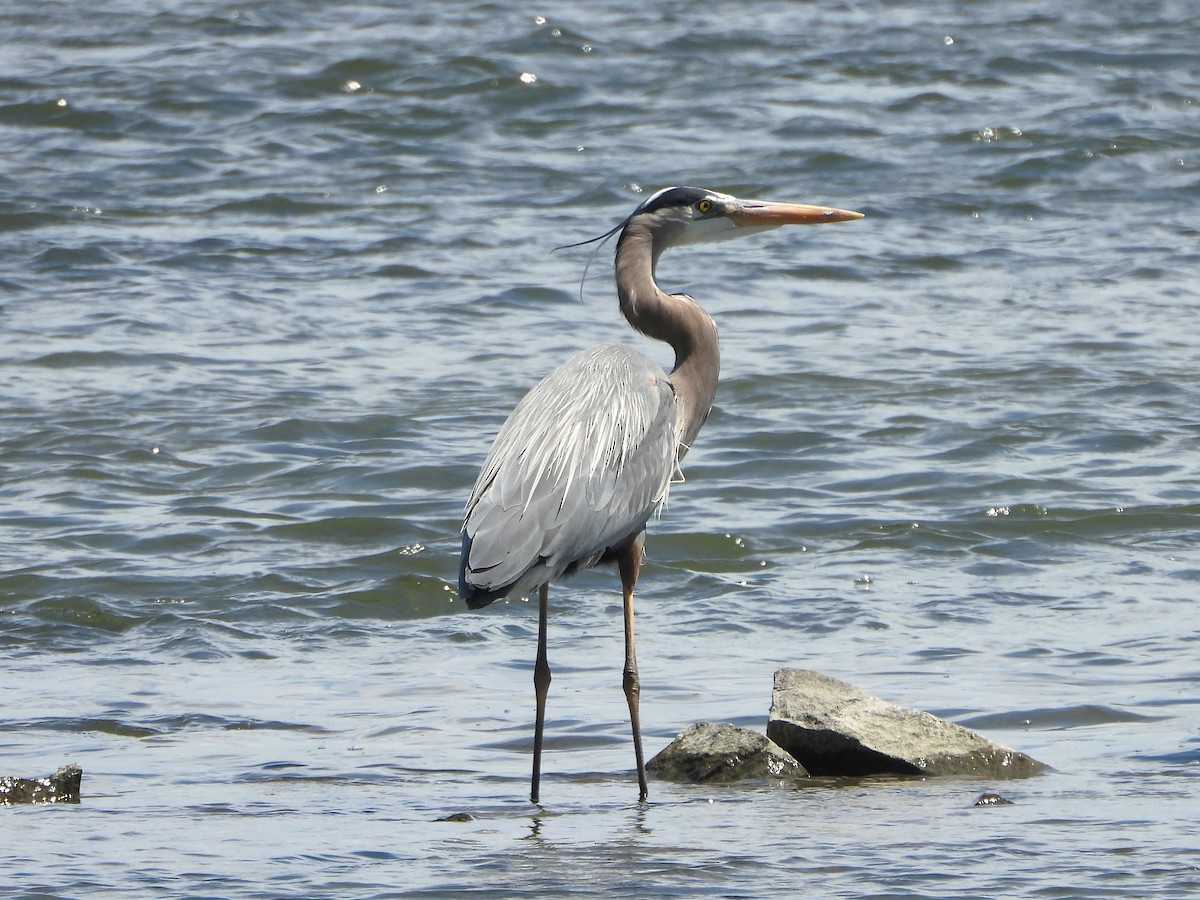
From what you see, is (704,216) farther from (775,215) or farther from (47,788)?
(47,788)

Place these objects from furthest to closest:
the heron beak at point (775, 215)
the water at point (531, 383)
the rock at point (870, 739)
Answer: the heron beak at point (775, 215) < the rock at point (870, 739) < the water at point (531, 383)

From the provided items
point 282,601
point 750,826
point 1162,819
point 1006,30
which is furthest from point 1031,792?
point 1006,30

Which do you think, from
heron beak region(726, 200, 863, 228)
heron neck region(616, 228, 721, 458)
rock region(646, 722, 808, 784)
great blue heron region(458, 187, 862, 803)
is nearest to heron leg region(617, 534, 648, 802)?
great blue heron region(458, 187, 862, 803)

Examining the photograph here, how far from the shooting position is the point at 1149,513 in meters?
9.46

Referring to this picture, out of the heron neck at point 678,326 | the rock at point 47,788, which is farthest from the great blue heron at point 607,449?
the rock at point 47,788

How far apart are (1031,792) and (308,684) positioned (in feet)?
9.44

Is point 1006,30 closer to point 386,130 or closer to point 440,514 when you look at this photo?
point 386,130

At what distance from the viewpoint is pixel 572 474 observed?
611 centimetres

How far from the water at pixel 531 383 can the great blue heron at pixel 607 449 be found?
68cm

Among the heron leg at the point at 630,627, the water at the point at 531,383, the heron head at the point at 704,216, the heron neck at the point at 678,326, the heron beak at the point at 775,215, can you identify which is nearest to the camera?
the water at the point at 531,383

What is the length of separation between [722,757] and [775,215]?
7.39 ft

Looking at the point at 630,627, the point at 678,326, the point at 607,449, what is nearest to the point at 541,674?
the point at 630,627

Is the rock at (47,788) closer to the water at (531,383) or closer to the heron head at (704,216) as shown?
the water at (531,383)

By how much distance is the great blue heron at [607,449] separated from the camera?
586cm
